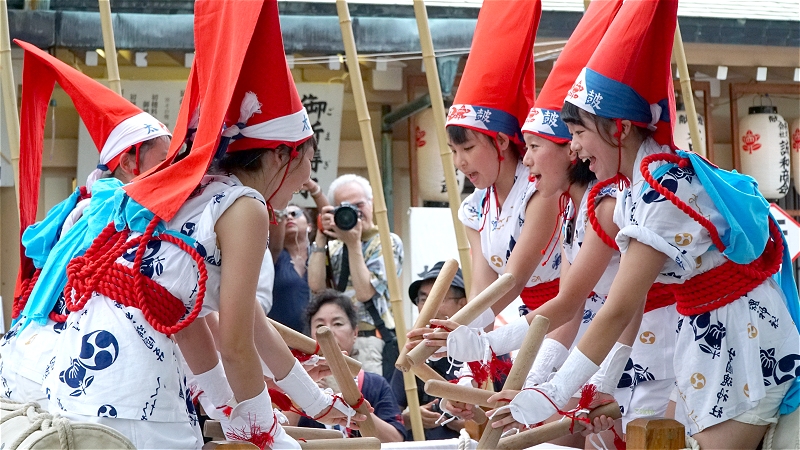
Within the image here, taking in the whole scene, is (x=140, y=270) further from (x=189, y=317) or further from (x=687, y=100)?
(x=687, y=100)

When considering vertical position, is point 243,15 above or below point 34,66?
above

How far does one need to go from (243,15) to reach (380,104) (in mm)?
3948

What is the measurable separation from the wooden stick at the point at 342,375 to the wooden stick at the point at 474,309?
5.7 inches

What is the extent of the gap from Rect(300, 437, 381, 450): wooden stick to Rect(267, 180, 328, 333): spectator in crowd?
1729 mm

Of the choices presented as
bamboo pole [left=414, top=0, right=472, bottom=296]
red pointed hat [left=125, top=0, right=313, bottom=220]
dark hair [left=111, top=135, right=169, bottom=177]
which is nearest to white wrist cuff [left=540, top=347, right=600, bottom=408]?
red pointed hat [left=125, top=0, right=313, bottom=220]

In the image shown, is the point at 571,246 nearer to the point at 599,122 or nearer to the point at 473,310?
the point at 473,310

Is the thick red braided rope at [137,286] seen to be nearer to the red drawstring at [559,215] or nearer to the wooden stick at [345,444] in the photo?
the wooden stick at [345,444]

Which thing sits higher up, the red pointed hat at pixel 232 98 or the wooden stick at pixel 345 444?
the red pointed hat at pixel 232 98

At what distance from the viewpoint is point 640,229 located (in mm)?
1794

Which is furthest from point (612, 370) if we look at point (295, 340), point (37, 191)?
point (37, 191)

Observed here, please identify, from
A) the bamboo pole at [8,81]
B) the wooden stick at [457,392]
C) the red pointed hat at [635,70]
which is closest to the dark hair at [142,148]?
the bamboo pole at [8,81]

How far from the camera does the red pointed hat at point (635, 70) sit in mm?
1863

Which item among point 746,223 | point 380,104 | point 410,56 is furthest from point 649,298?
point 380,104

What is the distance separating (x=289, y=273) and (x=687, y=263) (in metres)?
2.19
